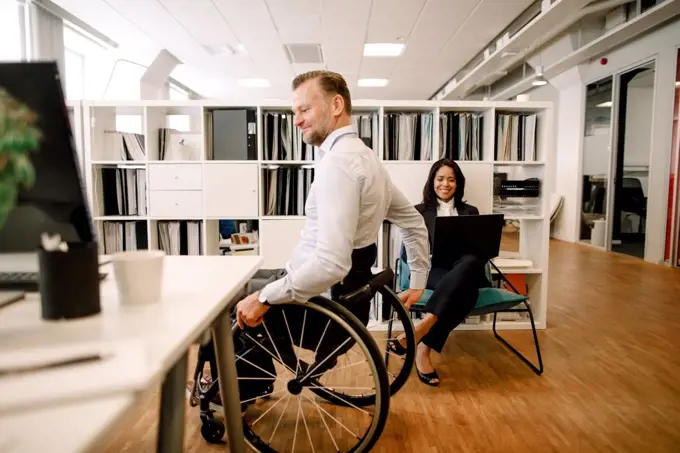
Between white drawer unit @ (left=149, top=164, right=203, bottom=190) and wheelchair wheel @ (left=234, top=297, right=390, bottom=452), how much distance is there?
153cm

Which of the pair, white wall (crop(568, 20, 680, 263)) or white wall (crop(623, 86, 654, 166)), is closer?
white wall (crop(568, 20, 680, 263))

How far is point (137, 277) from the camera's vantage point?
0.81 metres

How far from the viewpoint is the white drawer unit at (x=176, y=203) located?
10.2 feet

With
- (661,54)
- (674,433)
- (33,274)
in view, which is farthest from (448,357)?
(661,54)

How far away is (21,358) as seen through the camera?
1.82ft

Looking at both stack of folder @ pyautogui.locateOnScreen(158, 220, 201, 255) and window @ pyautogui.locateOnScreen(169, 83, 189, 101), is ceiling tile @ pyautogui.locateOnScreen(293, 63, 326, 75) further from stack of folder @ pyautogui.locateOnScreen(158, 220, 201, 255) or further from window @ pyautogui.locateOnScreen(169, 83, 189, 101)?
stack of folder @ pyautogui.locateOnScreen(158, 220, 201, 255)

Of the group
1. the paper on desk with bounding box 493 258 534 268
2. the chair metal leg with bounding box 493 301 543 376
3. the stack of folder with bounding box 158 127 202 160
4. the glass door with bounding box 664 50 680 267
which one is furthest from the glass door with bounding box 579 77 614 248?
the stack of folder with bounding box 158 127 202 160

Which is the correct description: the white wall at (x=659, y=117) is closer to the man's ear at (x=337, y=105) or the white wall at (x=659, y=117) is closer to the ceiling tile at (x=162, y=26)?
the man's ear at (x=337, y=105)

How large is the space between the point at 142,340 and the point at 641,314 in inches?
159

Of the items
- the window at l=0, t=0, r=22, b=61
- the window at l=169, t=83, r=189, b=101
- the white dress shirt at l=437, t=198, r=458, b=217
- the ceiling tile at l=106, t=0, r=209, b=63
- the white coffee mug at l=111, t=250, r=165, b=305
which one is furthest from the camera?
the window at l=169, t=83, r=189, b=101

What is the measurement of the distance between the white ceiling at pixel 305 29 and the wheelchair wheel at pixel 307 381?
4420mm

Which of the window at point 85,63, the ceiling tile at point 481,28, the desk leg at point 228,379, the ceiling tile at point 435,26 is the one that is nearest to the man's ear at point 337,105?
the desk leg at point 228,379

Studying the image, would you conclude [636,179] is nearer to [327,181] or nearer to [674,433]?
[674,433]

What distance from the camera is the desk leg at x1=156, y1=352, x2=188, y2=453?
837mm
